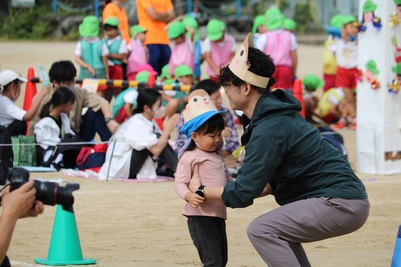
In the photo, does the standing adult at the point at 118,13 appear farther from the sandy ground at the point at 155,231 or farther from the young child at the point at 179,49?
the sandy ground at the point at 155,231

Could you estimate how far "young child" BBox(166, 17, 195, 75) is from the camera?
14.7 metres

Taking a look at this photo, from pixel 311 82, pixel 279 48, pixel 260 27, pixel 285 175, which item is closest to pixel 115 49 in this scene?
pixel 279 48

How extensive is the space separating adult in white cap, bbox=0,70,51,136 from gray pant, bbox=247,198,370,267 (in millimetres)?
6148

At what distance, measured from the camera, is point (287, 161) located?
17.8 feet

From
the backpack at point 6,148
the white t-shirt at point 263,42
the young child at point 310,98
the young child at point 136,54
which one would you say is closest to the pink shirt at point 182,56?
the young child at point 136,54

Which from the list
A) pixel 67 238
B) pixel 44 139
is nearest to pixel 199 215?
pixel 67 238

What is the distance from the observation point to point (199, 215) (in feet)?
19.5

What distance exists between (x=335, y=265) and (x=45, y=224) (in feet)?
9.24

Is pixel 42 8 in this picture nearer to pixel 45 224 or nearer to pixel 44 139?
pixel 44 139

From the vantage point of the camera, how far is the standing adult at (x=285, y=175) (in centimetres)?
530

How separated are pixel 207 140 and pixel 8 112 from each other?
5525 mm

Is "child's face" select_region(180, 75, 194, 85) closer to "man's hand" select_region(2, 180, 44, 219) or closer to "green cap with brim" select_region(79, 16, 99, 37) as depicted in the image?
"green cap with brim" select_region(79, 16, 99, 37)

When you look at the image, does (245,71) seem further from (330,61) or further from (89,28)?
(330,61)

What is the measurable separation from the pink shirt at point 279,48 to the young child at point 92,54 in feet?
9.06
